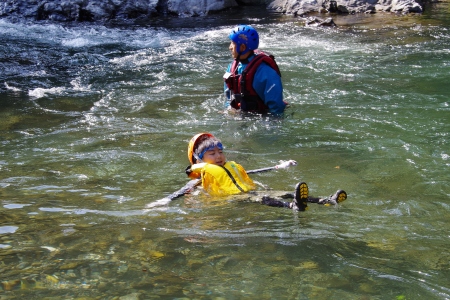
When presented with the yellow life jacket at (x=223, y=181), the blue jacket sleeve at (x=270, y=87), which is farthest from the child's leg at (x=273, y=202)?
the blue jacket sleeve at (x=270, y=87)

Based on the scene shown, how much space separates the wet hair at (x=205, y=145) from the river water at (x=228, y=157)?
49cm

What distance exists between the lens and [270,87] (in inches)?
296

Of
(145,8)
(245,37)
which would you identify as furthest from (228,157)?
(145,8)

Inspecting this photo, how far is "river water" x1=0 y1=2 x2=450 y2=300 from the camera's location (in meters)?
3.35

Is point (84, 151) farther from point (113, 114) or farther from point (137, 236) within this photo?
point (137, 236)

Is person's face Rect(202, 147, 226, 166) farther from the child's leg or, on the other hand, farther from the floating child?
the child's leg

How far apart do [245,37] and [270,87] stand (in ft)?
2.63

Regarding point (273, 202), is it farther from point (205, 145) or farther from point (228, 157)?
point (228, 157)

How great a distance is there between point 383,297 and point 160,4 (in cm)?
1823

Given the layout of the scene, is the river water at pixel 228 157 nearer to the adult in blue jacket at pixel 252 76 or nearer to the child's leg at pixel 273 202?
the child's leg at pixel 273 202

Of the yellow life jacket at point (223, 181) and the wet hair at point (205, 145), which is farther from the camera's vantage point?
the wet hair at point (205, 145)

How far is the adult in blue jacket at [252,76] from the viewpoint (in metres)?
7.50

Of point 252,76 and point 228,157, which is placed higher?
point 252,76

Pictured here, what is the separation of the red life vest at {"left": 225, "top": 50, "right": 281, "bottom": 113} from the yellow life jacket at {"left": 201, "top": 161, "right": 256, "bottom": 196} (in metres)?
2.76
